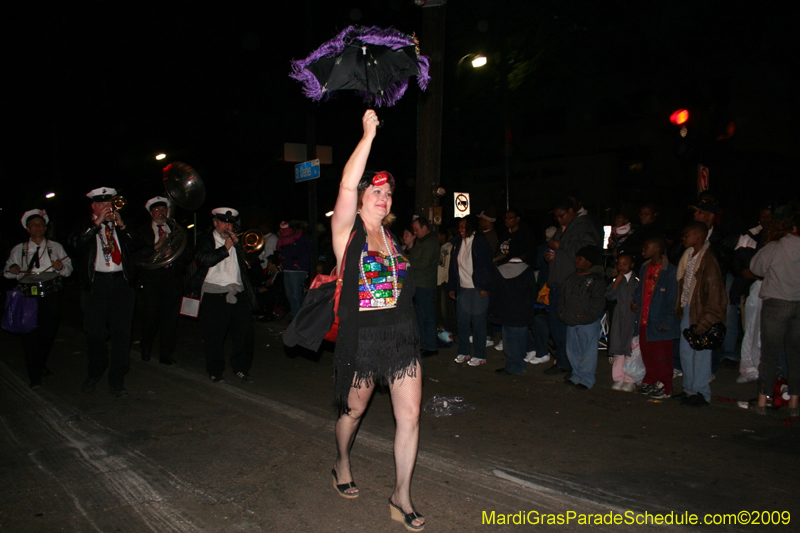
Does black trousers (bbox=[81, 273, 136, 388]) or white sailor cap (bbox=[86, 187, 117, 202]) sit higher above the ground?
white sailor cap (bbox=[86, 187, 117, 202])

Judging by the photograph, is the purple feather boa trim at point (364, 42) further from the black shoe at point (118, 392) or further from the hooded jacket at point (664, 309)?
the black shoe at point (118, 392)

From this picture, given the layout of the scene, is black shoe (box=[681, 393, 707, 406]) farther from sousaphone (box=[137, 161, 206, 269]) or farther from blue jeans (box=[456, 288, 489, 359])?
sousaphone (box=[137, 161, 206, 269])

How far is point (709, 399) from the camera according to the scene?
5828 millimetres

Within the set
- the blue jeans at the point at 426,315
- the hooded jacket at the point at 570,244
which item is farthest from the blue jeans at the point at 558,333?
the blue jeans at the point at 426,315

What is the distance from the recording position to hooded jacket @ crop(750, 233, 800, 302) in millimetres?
5227

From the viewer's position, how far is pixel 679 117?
27.9 ft

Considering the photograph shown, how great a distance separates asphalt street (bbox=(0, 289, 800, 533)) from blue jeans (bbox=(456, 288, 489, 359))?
110cm

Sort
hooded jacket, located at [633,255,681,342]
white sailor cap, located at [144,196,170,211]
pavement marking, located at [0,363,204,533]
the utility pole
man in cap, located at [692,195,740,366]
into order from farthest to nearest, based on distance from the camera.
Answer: the utility pole → white sailor cap, located at [144,196,170,211] → man in cap, located at [692,195,740,366] → hooded jacket, located at [633,255,681,342] → pavement marking, located at [0,363,204,533]

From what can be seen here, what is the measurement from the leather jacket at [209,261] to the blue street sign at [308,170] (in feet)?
18.3

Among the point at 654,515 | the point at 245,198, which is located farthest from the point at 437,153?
the point at 245,198

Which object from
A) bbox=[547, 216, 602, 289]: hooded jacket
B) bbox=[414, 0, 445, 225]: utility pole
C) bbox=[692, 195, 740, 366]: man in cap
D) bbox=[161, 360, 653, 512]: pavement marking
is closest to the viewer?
bbox=[161, 360, 653, 512]: pavement marking

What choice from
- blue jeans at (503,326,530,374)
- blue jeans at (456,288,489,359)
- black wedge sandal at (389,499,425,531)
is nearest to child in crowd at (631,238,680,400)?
blue jeans at (503,326,530,374)

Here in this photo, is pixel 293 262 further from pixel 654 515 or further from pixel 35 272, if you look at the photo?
pixel 654 515

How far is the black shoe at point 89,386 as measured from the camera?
6281 millimetres
